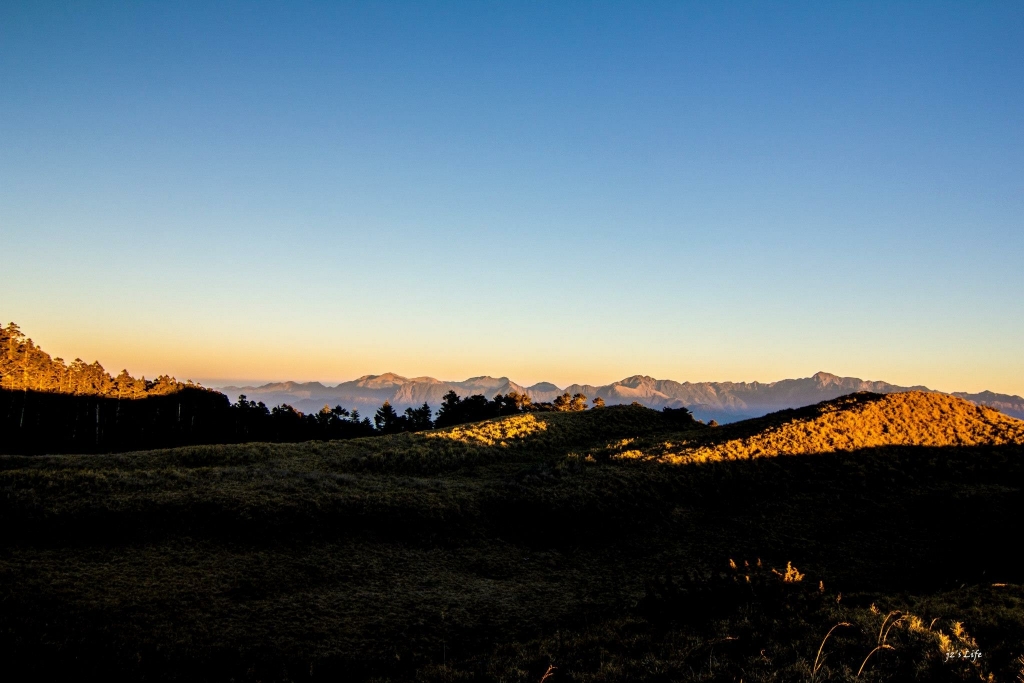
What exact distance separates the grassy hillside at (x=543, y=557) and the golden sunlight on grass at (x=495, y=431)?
164cm

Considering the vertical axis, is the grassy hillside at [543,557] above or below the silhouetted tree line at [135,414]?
below

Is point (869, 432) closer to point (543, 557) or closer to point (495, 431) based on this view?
point (543, 557)

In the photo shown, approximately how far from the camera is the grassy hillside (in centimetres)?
1151

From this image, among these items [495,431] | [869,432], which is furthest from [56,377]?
[869,432]

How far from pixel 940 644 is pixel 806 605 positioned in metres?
3.25

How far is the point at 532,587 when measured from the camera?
1911cm

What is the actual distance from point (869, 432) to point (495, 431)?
2655cm

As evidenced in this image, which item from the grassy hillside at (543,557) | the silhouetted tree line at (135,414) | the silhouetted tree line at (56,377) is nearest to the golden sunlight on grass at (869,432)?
the grassy hillside at (543,557)

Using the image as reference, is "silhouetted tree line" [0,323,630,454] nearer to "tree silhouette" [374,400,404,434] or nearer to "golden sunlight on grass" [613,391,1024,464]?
"tree silhouette" [374,400,404,434]

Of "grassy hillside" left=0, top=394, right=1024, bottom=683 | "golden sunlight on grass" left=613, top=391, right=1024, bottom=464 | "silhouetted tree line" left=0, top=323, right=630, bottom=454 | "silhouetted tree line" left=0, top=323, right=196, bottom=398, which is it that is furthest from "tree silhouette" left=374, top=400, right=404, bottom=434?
"golden sunlight on grass" left=613, top=391, right=1024, bottom=464

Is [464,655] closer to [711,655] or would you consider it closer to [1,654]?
[711,655]

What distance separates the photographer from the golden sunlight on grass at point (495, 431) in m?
42.7

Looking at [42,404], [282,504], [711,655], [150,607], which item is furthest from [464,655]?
[42,404]

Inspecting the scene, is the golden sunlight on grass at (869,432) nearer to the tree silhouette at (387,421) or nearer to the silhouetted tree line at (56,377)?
the tree silhouette at (387,421)
